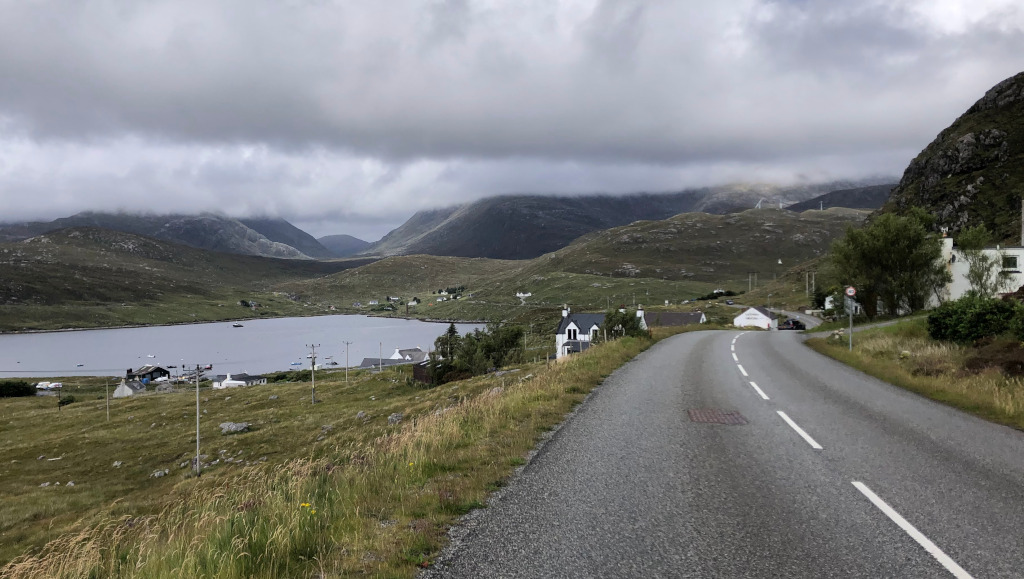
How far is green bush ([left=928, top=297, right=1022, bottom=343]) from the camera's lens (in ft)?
66.9

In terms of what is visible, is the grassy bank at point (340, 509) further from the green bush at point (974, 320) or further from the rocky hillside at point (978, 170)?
the rocky hillside at point (978, 170)

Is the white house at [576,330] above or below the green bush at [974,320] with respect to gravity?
below

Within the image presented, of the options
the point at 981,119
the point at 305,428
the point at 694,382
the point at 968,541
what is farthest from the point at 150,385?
the point at 981,119

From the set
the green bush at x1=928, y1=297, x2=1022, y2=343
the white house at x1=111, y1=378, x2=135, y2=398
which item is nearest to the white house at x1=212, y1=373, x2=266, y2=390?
the white house at x1=111, y1=378, x2=135, y2=398

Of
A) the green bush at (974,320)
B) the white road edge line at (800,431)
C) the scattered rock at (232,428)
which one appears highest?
the green bush at (974,320)

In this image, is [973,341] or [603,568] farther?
[973,341]

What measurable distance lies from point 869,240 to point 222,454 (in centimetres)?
6174

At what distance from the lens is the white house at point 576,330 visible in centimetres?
10451

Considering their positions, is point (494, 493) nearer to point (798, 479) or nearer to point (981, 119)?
point (798, 479)

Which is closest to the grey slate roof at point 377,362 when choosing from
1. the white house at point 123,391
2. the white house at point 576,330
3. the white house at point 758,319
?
the white house at point 576,330

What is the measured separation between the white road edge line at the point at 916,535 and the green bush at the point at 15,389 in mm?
144492

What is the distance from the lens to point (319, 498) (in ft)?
24.7

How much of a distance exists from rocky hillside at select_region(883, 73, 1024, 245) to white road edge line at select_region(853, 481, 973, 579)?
127 meters

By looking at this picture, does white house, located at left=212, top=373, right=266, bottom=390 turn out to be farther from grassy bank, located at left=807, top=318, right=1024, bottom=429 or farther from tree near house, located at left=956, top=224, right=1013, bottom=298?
tree near house, located at left=956, top=224, right=1013, bottom=298
